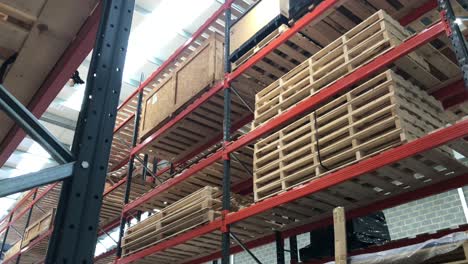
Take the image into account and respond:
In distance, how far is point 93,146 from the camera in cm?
216

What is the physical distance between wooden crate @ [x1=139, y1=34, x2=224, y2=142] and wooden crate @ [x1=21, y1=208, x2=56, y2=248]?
477 centimetres

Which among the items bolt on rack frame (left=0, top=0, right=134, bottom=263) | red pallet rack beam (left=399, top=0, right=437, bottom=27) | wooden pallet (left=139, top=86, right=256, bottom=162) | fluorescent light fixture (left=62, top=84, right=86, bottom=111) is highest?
fluorescent light fixture (left=62, top=84, right=86, bottom=111)

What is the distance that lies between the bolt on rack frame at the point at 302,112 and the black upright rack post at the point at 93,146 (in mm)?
2729

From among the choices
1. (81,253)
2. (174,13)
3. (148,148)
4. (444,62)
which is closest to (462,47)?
(444,62)

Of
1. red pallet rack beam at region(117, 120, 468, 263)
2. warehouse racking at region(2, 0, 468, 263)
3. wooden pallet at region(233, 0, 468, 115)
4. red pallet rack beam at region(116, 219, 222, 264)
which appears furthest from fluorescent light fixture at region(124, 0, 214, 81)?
red pallet rack beam at region(117, 120, 468, 263)

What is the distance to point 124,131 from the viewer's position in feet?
37.1

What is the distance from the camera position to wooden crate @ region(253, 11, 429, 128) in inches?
182

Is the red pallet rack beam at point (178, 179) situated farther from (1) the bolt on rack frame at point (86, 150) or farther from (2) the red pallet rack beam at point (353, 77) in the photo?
(1) the bolt on rack frame at point (86, 150)

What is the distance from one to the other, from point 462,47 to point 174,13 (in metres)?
8.83

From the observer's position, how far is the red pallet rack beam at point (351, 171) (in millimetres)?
3664

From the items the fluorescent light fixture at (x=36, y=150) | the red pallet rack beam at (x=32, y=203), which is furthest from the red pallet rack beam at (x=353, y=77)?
the fluorescent light fixture at (x=36, y=150)

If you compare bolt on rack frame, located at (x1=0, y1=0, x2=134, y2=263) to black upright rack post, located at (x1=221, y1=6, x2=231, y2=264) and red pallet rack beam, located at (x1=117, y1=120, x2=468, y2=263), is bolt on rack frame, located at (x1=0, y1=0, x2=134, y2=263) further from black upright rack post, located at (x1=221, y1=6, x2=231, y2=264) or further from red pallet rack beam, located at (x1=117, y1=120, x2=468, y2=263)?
black upright rack post, located at (x1=221, y1=6, x2=231, y2=264)

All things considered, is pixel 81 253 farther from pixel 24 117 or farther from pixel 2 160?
pixel 2 160

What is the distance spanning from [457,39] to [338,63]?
1481mm
